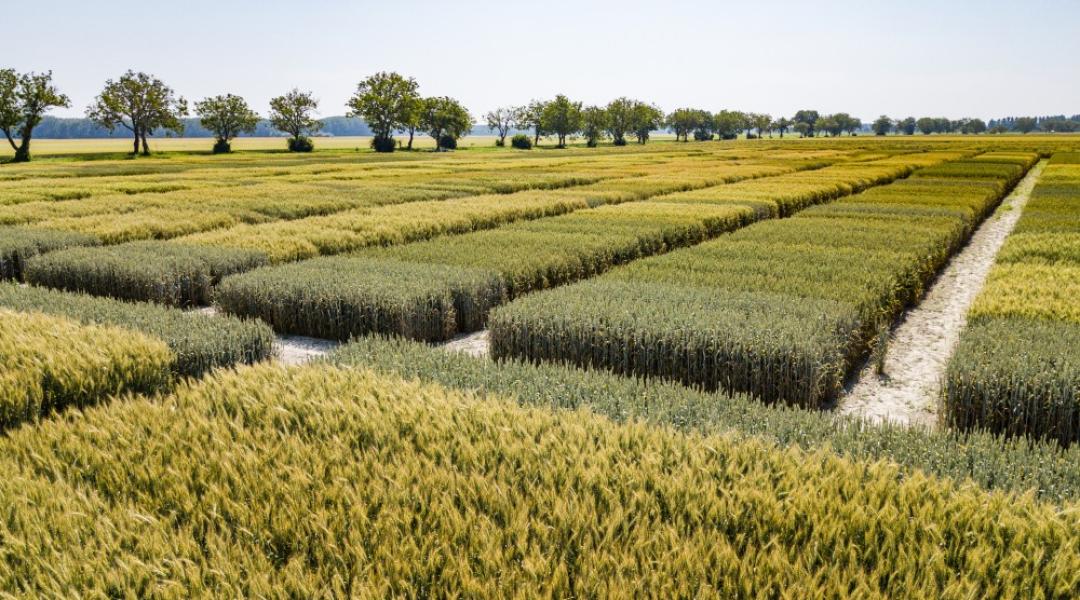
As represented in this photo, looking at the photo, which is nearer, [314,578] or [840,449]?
[314,578]

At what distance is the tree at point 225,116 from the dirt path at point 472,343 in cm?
9031

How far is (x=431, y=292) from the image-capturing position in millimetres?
10961

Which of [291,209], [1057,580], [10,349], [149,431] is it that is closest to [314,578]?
[149,431]

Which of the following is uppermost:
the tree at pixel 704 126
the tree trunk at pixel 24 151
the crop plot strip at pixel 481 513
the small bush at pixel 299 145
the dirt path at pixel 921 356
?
the tree at pixel 704 126

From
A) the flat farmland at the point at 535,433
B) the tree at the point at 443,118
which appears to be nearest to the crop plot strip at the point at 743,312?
the flat farmland at the point at 535,433

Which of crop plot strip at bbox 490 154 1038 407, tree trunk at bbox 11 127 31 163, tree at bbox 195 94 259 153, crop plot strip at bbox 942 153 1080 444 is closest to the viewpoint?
crop plot strip at bbox 942 153 1080 444

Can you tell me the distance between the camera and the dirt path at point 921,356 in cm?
821

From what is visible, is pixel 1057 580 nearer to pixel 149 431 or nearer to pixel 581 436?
pixel 581 436

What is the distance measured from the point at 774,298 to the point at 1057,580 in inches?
272

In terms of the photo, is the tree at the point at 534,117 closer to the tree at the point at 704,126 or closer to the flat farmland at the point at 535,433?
the tree at the point at 704,126

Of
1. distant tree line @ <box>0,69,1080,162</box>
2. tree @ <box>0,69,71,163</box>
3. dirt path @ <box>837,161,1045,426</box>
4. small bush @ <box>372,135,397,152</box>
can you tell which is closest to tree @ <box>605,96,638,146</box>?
distant tree line @ <box>0,69,1080,162</box>

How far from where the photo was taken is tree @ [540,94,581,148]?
131 meters

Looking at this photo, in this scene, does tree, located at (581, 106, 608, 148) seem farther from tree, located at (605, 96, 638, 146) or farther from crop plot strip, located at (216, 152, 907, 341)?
crop plot strip, located at (216, 152, 907, 341)

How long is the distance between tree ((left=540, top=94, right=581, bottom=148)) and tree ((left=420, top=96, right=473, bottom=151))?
23.0 metres
